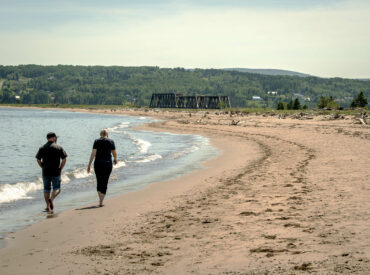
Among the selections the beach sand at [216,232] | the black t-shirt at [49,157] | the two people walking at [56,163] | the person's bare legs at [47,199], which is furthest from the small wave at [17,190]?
the beach sand at [216,232]

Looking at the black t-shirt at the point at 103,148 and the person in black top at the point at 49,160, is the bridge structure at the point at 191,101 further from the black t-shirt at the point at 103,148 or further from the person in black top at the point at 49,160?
the person in black top at the point at 49,160

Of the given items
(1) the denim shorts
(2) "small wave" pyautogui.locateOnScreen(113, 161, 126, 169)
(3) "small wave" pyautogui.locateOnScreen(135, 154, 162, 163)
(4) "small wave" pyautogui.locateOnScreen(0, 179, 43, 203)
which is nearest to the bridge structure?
(3) "small wave" pyautogui.locateOnScreen(135, 154, 162, 163)

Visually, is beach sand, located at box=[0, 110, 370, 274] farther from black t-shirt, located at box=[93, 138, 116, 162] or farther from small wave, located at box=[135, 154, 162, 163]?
small wave, located at box=[135, 154, 162, 163]

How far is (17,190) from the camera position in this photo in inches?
565

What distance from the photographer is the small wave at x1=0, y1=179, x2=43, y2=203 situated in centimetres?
1323

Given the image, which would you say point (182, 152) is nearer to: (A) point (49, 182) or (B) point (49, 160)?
(A) point (49, 182)

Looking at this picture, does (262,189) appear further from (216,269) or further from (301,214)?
(216,269)

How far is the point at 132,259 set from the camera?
6691 millimetres

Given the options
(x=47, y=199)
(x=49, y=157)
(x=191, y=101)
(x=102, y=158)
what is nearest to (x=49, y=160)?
(x=49, y=157)

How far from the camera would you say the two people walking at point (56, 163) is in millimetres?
10938

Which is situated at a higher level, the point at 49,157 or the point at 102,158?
the point at 49,157

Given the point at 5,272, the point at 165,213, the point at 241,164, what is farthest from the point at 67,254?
the point at 241,164

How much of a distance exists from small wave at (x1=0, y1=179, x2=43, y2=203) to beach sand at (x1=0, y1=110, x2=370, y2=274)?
322 cm

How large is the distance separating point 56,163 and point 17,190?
14.1 ft
